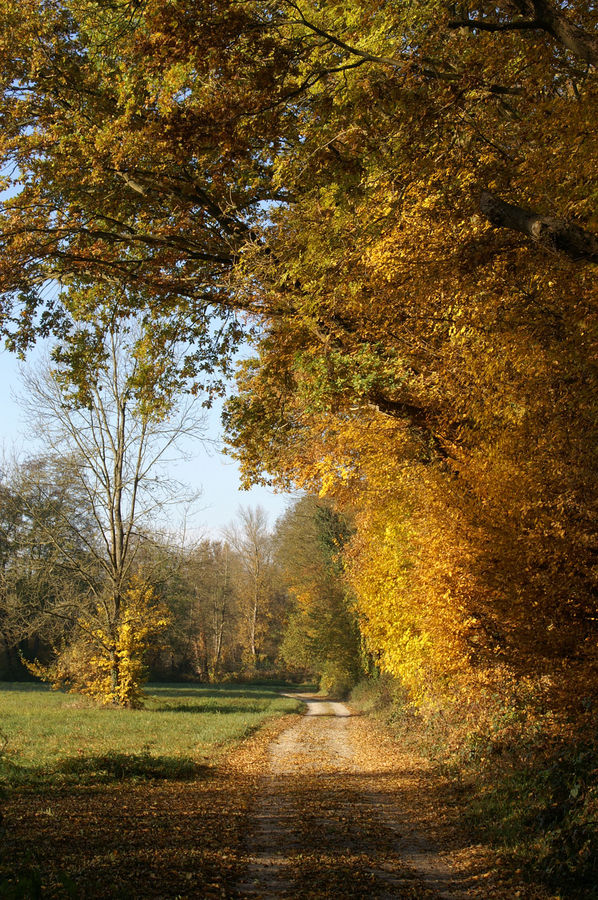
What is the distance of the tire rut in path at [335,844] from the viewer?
212 inches

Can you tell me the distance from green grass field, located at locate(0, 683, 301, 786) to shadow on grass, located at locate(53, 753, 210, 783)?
0.02 metres

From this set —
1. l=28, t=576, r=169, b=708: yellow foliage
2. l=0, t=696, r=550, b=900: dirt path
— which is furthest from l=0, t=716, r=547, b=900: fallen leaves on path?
l=28, t=576, r=169, b=708: yellow foliage

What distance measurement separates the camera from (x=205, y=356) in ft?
44.2

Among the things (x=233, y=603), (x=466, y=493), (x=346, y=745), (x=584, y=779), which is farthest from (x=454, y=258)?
(x=233, y=603)

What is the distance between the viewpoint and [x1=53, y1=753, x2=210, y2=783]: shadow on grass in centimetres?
974

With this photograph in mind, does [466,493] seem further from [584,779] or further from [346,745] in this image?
[346,745]

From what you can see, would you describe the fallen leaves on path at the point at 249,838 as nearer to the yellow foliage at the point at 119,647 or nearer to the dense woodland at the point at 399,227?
the dense woodland at the point at 399,227

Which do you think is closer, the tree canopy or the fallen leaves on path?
the fallen leaves on path

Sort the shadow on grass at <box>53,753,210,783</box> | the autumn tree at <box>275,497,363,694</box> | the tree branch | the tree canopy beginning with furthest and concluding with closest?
the autumn tree at <box>275,497,363,694</box>, the shadow on grass at <box>53,753,210,783</box>, the tree canopy, the tree branch

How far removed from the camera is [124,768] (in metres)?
10.1

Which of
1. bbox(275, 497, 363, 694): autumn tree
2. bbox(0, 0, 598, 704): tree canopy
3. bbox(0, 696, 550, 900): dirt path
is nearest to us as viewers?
bbox(0, 696, 550, 900): dirt path

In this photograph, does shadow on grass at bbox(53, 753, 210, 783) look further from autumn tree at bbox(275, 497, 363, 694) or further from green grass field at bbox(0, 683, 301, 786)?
autumn tree at bbox(275, 497, 363, 694)

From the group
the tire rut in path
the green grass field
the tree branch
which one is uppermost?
the tree branch

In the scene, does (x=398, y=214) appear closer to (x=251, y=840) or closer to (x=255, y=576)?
(x=251, y=840)
